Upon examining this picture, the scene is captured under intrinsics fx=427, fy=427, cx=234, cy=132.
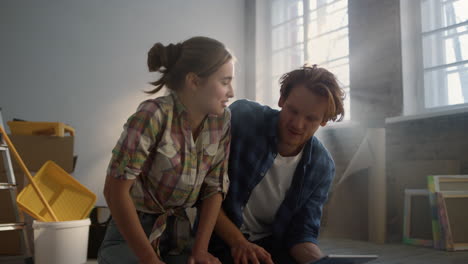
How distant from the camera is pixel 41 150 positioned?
8.67 ft

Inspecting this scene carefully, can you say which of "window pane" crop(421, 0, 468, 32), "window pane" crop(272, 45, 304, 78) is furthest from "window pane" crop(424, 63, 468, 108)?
"window pane" crop(272, 45, 304, 78)

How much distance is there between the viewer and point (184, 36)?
14.9 ft

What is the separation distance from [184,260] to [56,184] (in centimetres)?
165

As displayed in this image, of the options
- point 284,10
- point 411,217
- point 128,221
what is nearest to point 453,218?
point 411,217

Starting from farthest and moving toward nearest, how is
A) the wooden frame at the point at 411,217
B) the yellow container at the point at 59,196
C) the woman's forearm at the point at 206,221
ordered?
the wooden frame at the point at 411,217, the yellow container at the point at 59,196, the woman's forearm at the point at 206,221

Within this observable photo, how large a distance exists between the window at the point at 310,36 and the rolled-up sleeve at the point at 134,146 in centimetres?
294

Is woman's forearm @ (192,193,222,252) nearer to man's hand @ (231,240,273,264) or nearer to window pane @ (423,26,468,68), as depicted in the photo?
man's hand @ (231,240,273,264)

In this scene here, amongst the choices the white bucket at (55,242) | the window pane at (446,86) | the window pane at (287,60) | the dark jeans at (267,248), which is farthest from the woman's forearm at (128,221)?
the window pane at (287,60)

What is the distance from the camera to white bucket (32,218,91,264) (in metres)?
2.23

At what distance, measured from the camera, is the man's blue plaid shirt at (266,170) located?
142 cm

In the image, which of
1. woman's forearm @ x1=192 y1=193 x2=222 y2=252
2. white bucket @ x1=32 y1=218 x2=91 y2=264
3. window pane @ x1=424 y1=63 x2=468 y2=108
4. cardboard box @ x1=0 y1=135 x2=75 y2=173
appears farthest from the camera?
window pane @ x1=424 y1=63 x2=468 y2=108

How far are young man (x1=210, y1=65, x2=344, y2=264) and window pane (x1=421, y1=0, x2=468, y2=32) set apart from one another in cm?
234

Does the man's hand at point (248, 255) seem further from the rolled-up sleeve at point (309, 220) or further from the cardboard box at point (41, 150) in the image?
the cardboard box at point (41, 150)

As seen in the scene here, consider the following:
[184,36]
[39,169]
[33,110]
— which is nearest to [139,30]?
[184,36]
